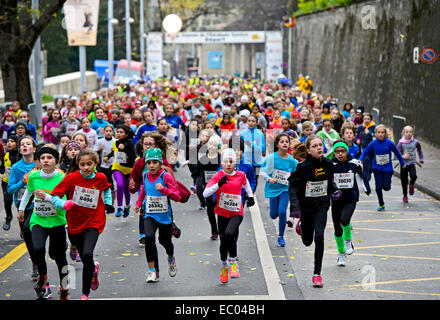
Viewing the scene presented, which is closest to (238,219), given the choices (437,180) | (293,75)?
(437,180)

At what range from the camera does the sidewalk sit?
17102mm

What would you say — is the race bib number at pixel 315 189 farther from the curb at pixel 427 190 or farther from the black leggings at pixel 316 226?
the curb at pixel 427 190

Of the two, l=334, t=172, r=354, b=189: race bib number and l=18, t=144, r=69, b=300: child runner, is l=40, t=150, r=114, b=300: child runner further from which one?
l=334, t=172, r=354, b=189: race bib number

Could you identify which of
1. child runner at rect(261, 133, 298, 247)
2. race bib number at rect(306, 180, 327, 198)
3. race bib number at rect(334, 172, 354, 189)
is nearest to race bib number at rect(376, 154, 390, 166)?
child runner at rect(261, 133, 298, 247)

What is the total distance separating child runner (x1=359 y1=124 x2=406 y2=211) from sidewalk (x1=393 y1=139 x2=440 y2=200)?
205cm

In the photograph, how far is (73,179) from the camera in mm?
8352

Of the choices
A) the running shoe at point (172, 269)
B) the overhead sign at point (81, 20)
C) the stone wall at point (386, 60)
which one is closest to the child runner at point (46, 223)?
the running shoe at point (172, 269)

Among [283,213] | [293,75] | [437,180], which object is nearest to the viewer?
[283,213]

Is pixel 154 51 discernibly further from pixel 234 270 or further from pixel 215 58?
pixel 234 270

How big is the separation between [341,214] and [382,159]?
14.3ft

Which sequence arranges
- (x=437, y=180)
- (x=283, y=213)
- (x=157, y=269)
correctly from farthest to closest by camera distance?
(x=437, y=180) → (x=283, y=213) → (x=157, y=269)

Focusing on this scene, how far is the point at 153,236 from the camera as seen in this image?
9.04m
